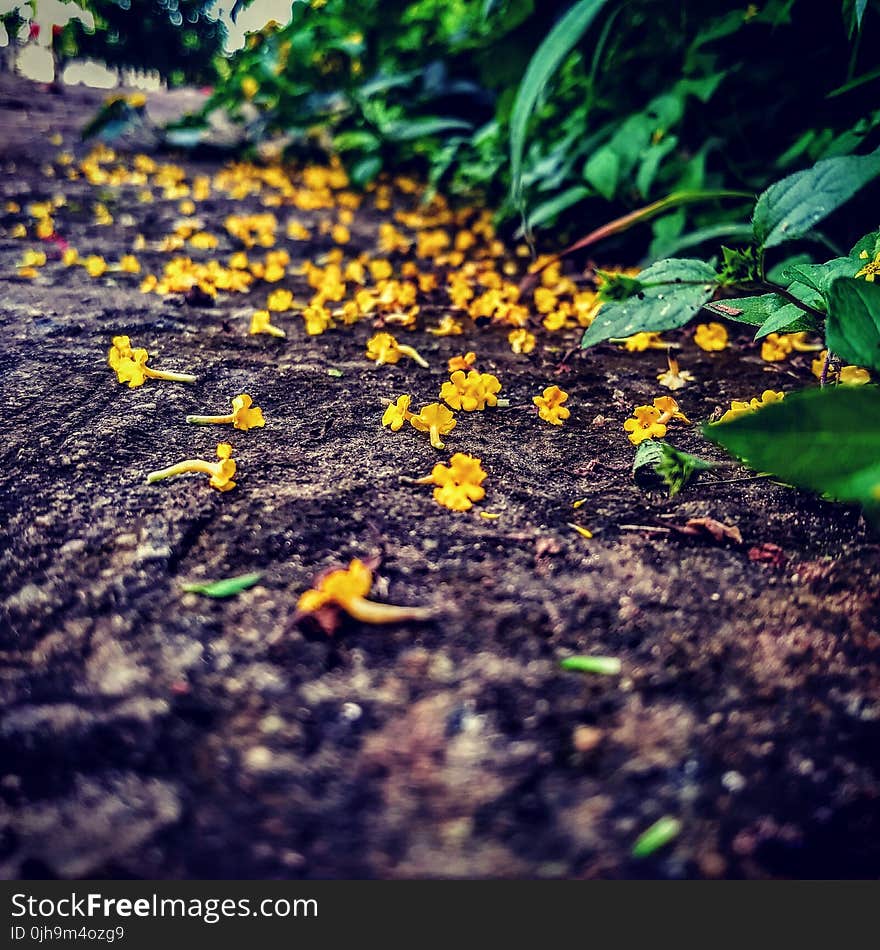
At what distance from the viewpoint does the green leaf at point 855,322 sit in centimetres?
99

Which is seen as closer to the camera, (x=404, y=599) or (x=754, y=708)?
(x=754, y=708)

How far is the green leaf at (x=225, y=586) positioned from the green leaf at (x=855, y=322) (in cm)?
110

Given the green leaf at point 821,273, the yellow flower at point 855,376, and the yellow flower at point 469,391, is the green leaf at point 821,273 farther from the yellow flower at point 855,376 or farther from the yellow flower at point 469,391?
the yellow flower at point 469,391

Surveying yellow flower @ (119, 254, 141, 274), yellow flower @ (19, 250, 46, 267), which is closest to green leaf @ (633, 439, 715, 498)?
yellow flower @ (119, 254, 141, 274)

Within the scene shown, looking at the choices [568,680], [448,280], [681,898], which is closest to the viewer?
[681,898]

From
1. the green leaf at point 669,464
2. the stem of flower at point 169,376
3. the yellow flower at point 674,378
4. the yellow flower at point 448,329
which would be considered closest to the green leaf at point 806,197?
the green leaf at point 669,464

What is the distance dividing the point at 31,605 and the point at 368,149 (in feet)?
14.3

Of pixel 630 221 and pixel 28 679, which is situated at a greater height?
pixel 630 221

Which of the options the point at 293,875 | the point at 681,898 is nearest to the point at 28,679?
the point at 293,875

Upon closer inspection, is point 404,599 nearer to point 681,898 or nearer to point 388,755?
point 388,755

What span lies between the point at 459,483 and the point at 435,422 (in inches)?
10.9

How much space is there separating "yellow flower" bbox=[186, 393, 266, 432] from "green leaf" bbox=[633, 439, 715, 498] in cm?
102

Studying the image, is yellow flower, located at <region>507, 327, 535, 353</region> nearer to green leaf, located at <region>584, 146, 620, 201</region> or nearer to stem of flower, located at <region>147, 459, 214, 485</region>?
green leaf, located at <region>584, 146, 620, 201</region>

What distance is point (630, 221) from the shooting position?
2.16 m
